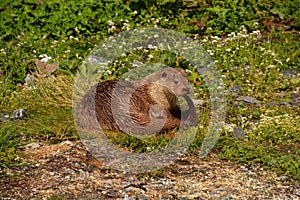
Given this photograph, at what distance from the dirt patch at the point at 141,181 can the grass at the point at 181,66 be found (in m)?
0.22

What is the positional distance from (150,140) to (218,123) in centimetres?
96

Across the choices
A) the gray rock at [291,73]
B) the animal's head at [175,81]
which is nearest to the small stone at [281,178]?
the animal's head at [175,81]

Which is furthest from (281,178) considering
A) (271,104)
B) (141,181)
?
(271,104)

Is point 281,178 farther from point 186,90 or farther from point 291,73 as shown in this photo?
point 291,73

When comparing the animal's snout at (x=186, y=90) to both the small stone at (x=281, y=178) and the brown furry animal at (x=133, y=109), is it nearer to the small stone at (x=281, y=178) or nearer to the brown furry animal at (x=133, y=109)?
the brown furry animal at (x=133, y=109)

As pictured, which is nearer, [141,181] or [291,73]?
[141,181]

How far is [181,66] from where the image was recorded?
822 cm

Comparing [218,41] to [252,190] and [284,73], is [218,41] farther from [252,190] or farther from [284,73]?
[252,190]

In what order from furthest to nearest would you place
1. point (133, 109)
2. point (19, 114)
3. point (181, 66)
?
point (181, 66), point (19, 114), point (133, 109)

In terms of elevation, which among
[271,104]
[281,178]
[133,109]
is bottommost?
[281,178]

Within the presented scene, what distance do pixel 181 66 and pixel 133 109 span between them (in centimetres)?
195

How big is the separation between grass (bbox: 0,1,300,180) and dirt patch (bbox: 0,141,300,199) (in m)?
0.22

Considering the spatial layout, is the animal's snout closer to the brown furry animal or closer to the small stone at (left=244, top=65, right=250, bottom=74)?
the brown furry animal

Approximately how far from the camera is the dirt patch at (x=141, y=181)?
17.3 ft
